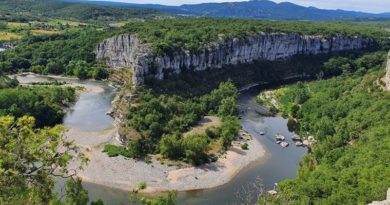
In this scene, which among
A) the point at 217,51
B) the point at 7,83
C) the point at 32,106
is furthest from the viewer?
the point at 217,51

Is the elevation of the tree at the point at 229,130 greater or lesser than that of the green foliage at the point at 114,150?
greater

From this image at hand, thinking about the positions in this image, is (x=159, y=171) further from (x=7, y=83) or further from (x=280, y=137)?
(x=7, y=83)

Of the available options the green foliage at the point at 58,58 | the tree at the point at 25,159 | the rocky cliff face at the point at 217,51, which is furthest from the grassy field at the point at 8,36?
the tree at the point at 25,159

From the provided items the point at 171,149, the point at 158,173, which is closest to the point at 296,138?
the point at 171,149

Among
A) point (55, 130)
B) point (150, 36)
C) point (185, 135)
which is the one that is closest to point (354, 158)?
point (185, 135)

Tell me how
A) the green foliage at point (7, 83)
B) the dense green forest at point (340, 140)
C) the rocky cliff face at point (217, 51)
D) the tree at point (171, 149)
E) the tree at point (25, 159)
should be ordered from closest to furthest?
1. the tree at point (25, 159)
2. the dense green forest at point (340, 140)
3. the tree at point (171, 149)
4. the rocky cliff face at point (217, 51)
5. the green foliage at point (7, 83)

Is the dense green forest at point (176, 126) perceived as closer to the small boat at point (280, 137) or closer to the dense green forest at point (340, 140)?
the small boat at point (280, 137)

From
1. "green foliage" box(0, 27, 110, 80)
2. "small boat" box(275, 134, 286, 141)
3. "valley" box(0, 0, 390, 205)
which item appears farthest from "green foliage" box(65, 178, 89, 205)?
"green foliage" box(0, 27, 110, 80)
